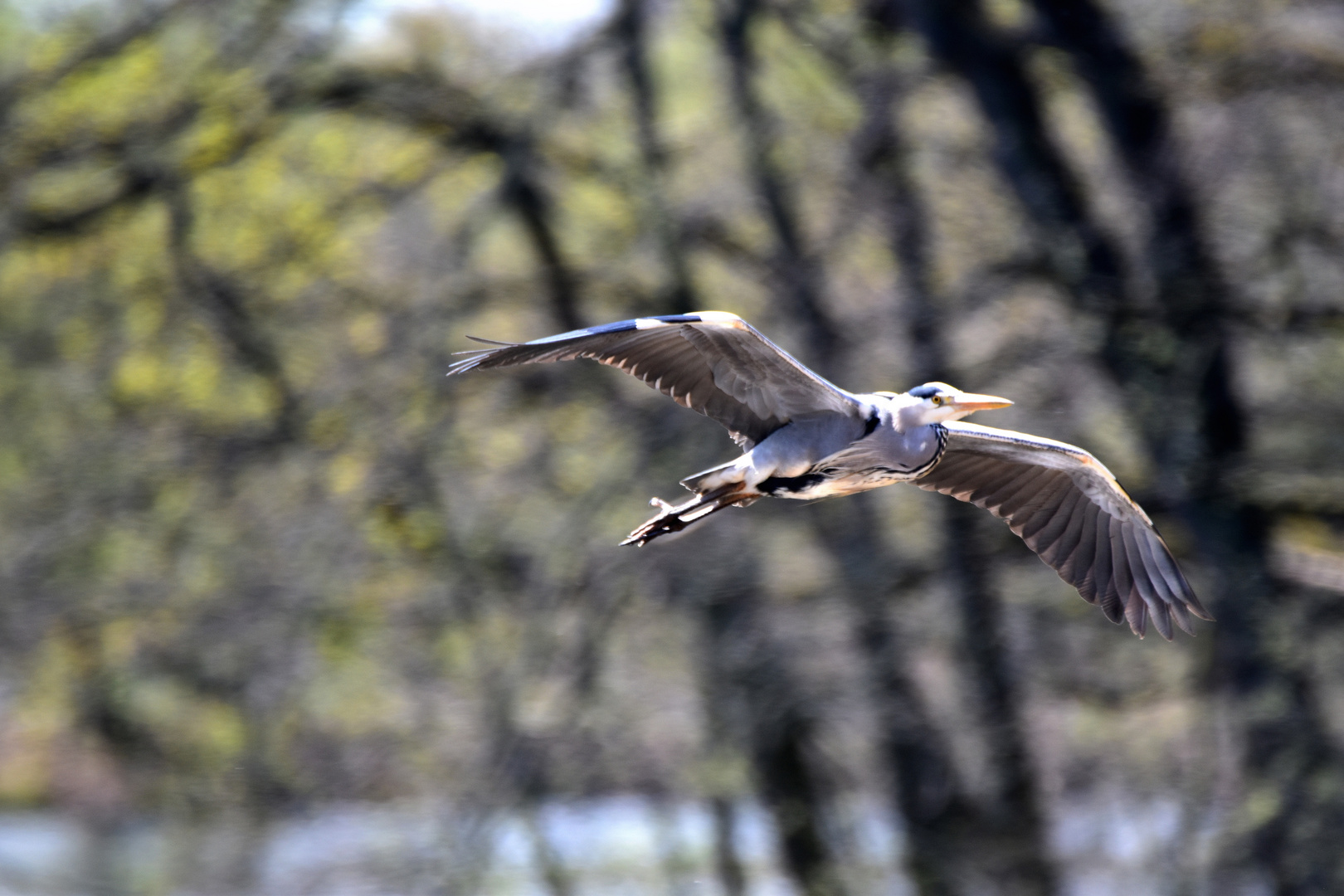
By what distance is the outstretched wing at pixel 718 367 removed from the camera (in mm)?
4438

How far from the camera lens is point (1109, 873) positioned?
308 inches

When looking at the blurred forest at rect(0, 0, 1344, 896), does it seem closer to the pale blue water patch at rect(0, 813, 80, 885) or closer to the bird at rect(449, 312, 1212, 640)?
the pale blue water patch at rect(0, 813, 80, 885)

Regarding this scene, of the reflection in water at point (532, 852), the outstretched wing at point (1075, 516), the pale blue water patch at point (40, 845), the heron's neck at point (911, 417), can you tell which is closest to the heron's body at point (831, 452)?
the heron's neck at point (911, 417)

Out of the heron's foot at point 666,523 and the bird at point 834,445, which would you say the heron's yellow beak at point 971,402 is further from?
the heron's foot at point 666,523

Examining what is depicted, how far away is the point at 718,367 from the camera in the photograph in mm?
4785

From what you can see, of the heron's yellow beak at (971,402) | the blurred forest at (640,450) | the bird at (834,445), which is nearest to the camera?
the bird at (834,445)

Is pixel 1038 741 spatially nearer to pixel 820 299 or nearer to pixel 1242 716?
pixel 1242 716

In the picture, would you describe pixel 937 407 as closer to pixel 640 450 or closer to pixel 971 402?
pixel 971 402

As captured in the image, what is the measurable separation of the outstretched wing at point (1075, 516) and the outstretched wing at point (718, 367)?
0.65 meters

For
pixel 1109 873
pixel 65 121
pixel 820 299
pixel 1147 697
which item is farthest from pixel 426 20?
pixel 1109 873

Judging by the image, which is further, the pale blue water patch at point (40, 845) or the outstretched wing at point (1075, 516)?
the pale blue water patch at point (40, 845)

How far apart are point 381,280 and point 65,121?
6.30 ft

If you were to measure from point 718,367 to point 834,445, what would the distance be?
1.45 ft

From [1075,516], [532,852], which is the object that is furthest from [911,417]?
[532,852]
